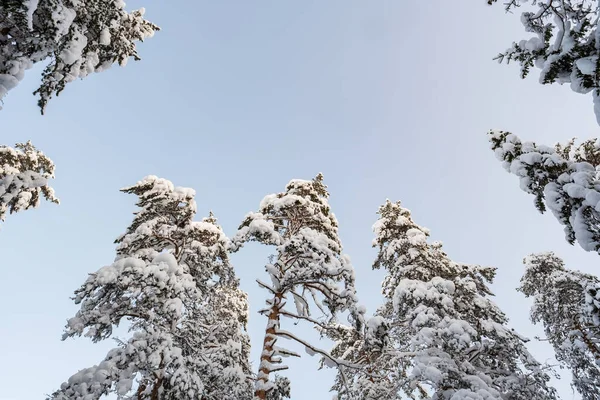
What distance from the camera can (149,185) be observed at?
12.2 meters

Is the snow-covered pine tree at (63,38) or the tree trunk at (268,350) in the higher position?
the snow-covered pine tree at (63,38)

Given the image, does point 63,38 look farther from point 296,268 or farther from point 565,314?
point 565,314

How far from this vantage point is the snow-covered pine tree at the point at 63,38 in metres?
7.02

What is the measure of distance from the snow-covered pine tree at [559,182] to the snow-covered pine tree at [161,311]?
8.91 m

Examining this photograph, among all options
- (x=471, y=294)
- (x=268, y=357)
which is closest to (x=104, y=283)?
(x=268, y=357)

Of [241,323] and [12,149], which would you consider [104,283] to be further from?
[12,149]

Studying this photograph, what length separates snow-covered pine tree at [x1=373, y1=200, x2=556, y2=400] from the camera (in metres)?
10.7

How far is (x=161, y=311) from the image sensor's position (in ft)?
31.2

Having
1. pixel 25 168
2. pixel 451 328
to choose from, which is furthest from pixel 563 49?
pixel 25 168

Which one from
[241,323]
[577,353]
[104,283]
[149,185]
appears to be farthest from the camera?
[241,323]

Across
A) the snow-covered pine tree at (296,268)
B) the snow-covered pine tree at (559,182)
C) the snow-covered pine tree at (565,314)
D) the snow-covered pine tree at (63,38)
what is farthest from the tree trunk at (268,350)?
the snow-covered pine tree at (565,314)

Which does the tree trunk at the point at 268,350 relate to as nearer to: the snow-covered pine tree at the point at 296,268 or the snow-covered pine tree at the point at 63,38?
the snow-covered pine tree at the point at 296,268

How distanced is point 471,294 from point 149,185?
12516 millimetres

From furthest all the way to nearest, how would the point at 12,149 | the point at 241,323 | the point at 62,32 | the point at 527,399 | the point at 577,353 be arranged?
the point at 241,323 < the point at 12,149 < the point at 577,353 < the point at 527,399 < the point at 62,32
